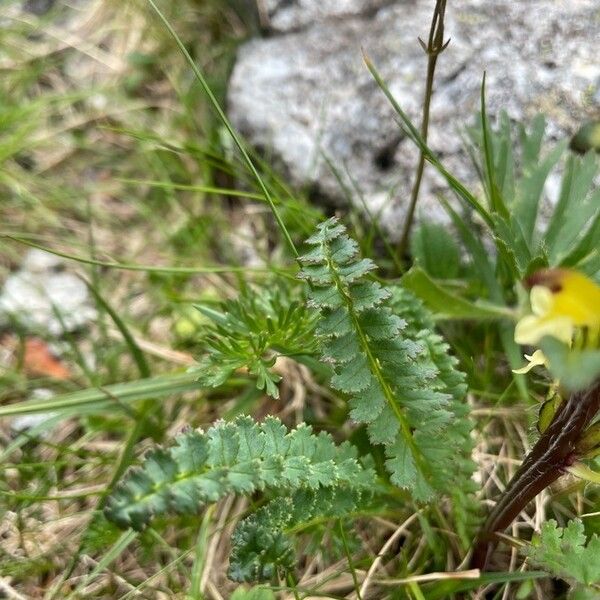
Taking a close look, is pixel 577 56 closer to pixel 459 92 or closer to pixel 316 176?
pixel 459 92

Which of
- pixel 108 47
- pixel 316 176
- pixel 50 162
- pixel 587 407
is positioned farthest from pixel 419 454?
pixel 108 47

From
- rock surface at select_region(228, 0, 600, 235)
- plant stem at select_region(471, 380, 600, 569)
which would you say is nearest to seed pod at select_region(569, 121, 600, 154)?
rock surface at select_region(228, 0, 600, 235)

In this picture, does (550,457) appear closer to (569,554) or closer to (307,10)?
(569,554)

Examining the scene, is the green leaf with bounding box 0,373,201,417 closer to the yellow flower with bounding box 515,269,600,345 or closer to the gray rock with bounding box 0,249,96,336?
the gray rock with bounding box 0,249,96,336

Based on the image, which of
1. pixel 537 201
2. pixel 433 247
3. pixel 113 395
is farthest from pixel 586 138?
pixel 113 395

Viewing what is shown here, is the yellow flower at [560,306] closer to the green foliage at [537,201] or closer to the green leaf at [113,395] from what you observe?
the green foliage at [537,201]
